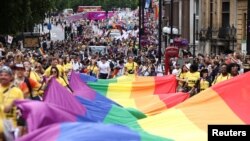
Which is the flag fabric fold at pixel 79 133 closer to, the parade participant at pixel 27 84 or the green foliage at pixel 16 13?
the parade participant at pixel 27 84

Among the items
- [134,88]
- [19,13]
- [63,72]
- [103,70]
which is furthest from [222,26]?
[63,72]

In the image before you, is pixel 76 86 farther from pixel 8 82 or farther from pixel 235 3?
pixel 235 3

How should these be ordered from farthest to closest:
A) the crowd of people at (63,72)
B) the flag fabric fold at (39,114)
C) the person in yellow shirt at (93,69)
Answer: the person in yellow shirt at (93,69) → the crowd of people at (63,72) → the flag fabric fold at (39,114)

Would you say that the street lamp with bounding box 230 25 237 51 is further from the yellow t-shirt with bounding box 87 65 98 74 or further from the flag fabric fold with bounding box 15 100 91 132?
the flag fabric fold with bounding box 15 100 91 132

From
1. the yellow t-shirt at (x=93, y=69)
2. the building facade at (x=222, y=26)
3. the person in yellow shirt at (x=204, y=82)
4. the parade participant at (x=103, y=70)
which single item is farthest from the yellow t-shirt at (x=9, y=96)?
the building facade at (x=222, y=26)

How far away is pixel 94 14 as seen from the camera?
94.9 m

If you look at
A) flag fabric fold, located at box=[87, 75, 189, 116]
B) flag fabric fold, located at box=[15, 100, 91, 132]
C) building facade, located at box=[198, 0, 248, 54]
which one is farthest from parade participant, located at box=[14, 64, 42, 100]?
building facade, located at box=[198, 0, 248, 54]

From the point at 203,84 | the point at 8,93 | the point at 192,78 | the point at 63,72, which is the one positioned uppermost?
the point at 8,93

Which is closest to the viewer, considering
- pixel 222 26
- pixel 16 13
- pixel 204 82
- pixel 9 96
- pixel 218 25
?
pixel 9 96

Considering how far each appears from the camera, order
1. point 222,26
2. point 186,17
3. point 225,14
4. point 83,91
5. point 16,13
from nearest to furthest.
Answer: point 83,91, point 16,13, point 222,26, point 225,14, point 186,17

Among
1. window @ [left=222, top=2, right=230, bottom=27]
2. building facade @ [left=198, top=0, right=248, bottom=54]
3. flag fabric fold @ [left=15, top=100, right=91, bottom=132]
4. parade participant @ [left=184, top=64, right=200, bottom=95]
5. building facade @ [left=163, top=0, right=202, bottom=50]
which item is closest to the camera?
flag fabric fold @ [left=15, top=100, right=91, bottom=132]

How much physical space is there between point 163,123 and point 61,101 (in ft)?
5.47

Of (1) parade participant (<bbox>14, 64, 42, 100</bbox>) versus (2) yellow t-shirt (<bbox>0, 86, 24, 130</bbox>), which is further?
(1) parade participant (<bbox>14, 64, 42, 100</bbox>)

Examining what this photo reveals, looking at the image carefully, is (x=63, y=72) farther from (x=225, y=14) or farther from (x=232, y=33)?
(x=225, y=14)
